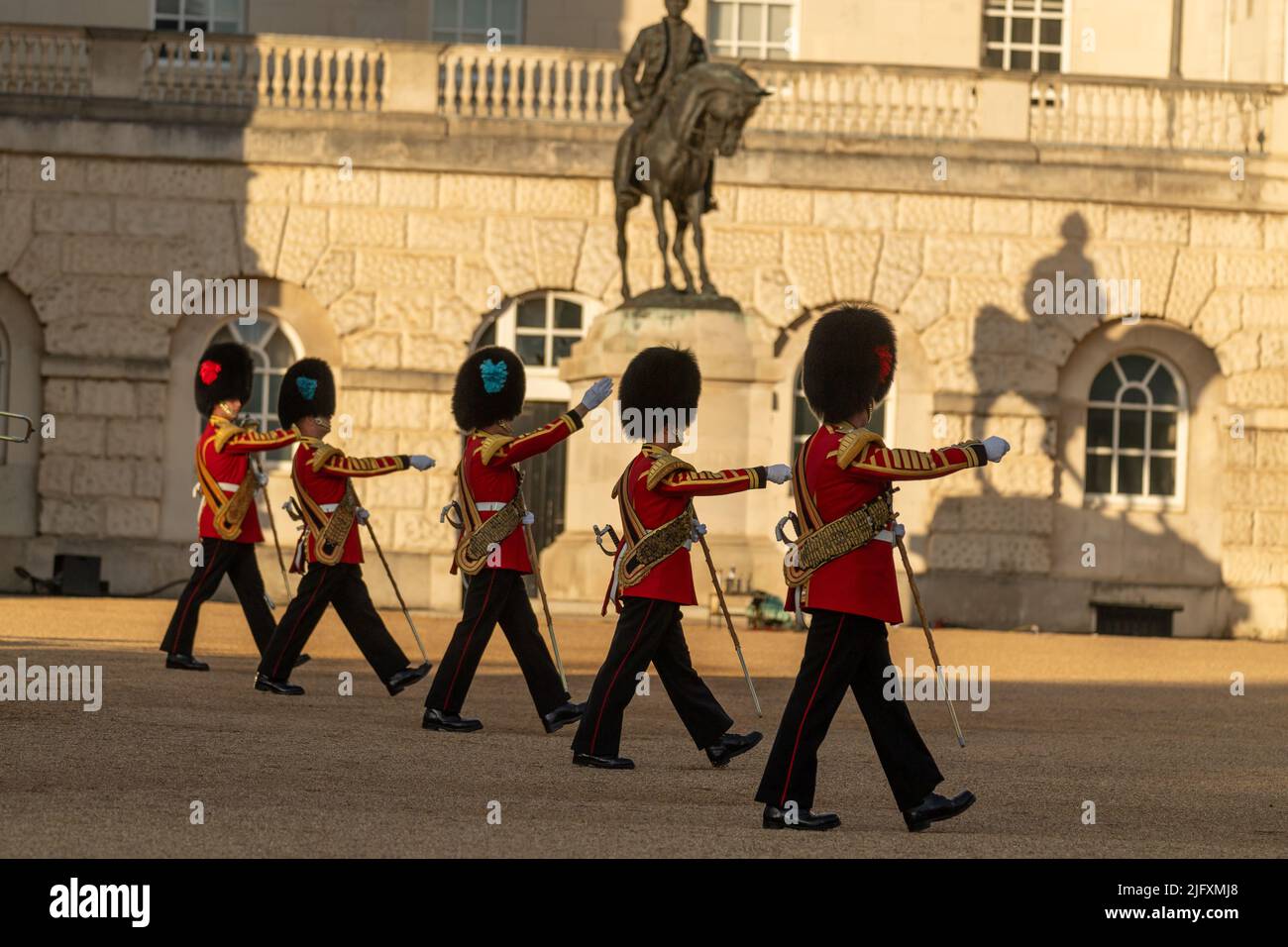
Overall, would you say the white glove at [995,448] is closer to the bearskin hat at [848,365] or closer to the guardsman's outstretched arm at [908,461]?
the guardsman's outstretched arm at [908,461]

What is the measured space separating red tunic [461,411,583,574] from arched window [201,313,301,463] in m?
11.1

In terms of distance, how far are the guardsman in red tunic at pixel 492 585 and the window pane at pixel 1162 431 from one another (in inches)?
482

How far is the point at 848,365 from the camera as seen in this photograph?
7.48m

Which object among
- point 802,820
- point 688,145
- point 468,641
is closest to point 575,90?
point 688,145

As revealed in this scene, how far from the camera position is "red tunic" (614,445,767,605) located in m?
8.38

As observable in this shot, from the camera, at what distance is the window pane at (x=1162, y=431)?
20797 millimetres

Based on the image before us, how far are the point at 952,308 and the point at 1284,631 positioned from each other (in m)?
3.96

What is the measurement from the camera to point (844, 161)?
2041 cm

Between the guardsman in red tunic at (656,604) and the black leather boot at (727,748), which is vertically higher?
the guardsman in red tunic at (656,604)

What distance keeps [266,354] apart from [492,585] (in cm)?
1152

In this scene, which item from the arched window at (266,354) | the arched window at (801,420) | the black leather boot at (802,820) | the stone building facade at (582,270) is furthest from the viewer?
the arched window at (801,420)

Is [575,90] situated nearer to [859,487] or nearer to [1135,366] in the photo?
[1135,366]

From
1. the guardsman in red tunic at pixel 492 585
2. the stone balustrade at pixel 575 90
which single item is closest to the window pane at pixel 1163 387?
the stone balustrade at pixel 575 90

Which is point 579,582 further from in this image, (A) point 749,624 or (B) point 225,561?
(B) point 225,561
